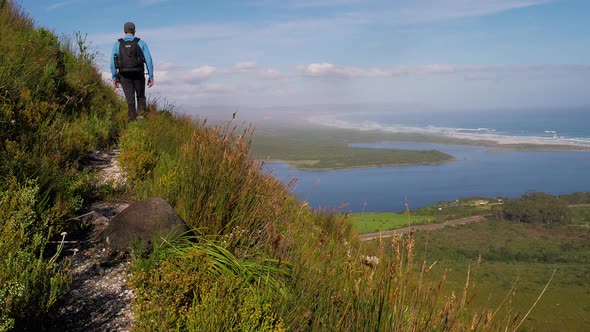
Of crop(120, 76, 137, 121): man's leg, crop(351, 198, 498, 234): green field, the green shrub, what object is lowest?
crop(351, 198, 498, 234): green field

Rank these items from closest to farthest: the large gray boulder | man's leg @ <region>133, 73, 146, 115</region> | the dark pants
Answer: the large gray boulder < the dark pants < man's leg @ <region>133, 73, 146, 115</region>

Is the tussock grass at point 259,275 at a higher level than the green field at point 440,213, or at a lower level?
higher

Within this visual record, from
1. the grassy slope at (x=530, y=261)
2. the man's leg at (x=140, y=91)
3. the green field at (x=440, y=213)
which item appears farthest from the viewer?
the green field at (x=440, y=213)

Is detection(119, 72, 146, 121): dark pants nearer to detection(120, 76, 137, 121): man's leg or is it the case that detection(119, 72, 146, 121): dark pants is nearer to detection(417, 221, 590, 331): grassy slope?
detection(120, 76, 137, 121): man's leg

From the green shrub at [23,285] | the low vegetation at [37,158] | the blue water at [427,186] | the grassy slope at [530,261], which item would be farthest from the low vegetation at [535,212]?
the green shrub at [23,285]

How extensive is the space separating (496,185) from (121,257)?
640ft

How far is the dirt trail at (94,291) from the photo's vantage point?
8.86ft

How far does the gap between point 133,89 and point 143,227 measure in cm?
589

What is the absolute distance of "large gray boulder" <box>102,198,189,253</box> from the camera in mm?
3529

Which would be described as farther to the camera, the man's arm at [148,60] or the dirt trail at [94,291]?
the man's arm at [148,60]

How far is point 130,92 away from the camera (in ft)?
28.2

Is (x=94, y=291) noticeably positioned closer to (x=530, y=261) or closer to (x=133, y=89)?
(x=133, y=89)

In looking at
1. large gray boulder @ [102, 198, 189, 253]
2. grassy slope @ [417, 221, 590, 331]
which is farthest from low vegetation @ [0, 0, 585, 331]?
grassy slope @ [417, 221, 590, 331]

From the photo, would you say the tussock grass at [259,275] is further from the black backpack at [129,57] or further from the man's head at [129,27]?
the man's head at [129,27]
